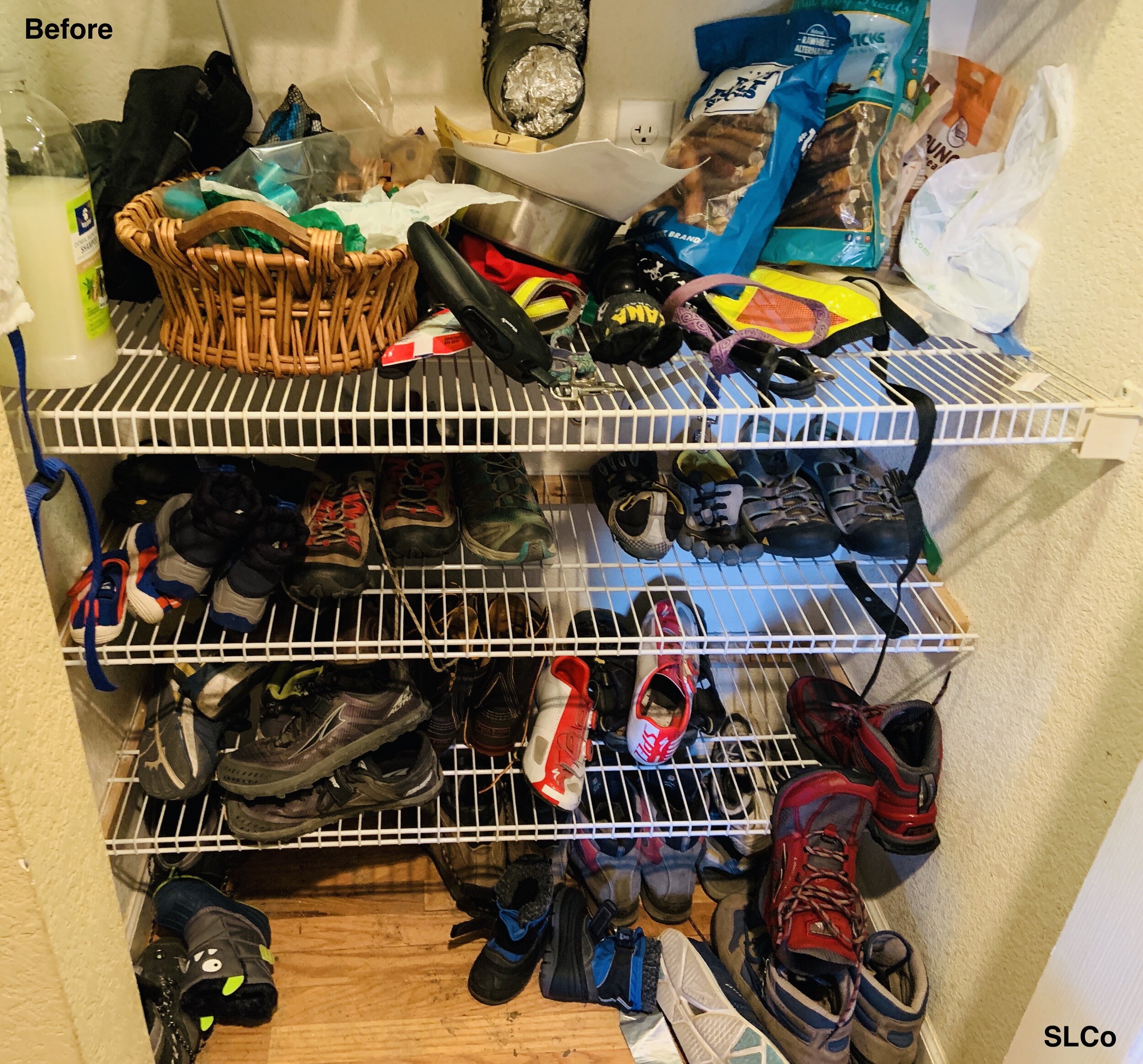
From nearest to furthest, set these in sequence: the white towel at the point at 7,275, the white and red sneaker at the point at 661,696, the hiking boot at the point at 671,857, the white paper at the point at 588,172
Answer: the white towel at the point at 7,275
the white paper at the point at 588,172
the white and red sneaker at the point at 661,696
the hiking boot at the point at 671,857

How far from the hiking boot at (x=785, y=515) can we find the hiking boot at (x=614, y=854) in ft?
1.42

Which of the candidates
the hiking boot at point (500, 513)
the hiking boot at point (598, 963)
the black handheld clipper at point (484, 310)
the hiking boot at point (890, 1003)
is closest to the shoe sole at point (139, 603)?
the hiking boot at point (500, 513)

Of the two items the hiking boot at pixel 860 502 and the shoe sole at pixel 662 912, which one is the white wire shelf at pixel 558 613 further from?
the shoe sole at pixel 662 912

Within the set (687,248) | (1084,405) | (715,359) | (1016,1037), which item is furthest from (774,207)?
(1016,1037)

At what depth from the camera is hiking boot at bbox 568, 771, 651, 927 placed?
4.49ft

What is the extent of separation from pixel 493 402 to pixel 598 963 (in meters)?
0.85

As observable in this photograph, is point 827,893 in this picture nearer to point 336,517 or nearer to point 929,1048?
point 929,1048

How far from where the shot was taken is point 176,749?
1214 mm

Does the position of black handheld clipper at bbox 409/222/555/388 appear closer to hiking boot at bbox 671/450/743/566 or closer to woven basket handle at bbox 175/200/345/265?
woven basket handle at bbox 175/200/345/265

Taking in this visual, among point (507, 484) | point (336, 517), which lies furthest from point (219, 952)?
point (507, 484)

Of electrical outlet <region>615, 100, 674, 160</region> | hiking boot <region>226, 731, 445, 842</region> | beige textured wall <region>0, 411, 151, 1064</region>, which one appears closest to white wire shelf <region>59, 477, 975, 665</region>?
hiking boot <region>226, 731, 445, 842</region>

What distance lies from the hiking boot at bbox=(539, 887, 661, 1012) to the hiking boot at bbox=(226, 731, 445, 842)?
313 millimetres

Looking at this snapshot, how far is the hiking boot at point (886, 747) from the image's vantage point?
3.90 feet

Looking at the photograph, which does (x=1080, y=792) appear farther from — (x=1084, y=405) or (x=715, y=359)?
(x=715, y=359)
